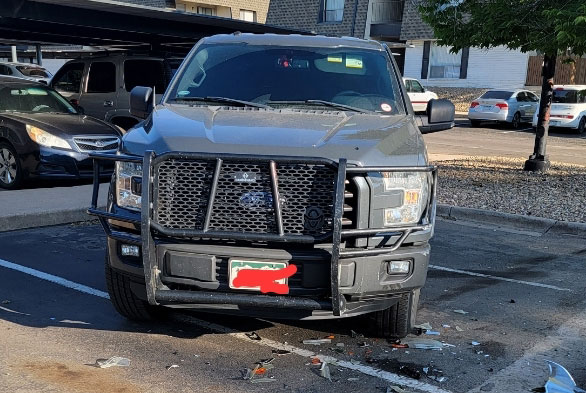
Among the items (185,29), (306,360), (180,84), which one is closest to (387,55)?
(180,84)

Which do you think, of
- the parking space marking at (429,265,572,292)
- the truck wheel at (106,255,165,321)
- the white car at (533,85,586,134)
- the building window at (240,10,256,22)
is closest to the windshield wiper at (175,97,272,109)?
the truck wheel at (106,255,165,321)

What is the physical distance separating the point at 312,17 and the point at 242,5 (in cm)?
576

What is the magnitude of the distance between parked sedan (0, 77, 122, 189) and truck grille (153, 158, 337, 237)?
18.3ft

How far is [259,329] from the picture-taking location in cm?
472

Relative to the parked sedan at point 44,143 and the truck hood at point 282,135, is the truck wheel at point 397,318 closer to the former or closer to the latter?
the truck hood at point 282,135

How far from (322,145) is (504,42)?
Answer: 8.57m

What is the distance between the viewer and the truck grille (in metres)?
3.82

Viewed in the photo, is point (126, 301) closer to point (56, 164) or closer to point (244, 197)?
point (244, 197)

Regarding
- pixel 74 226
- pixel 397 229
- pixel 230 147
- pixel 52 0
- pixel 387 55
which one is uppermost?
pixel 52 0

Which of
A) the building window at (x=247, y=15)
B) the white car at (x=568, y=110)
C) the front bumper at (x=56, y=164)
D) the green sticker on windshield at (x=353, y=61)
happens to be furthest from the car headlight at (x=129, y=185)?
the building window at (x=247, y=15)

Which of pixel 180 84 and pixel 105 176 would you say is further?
pixel 105 176

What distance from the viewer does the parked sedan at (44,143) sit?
9289 mm

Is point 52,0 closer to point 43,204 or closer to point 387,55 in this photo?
point 43,204

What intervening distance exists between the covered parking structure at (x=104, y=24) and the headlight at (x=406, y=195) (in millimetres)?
11436
